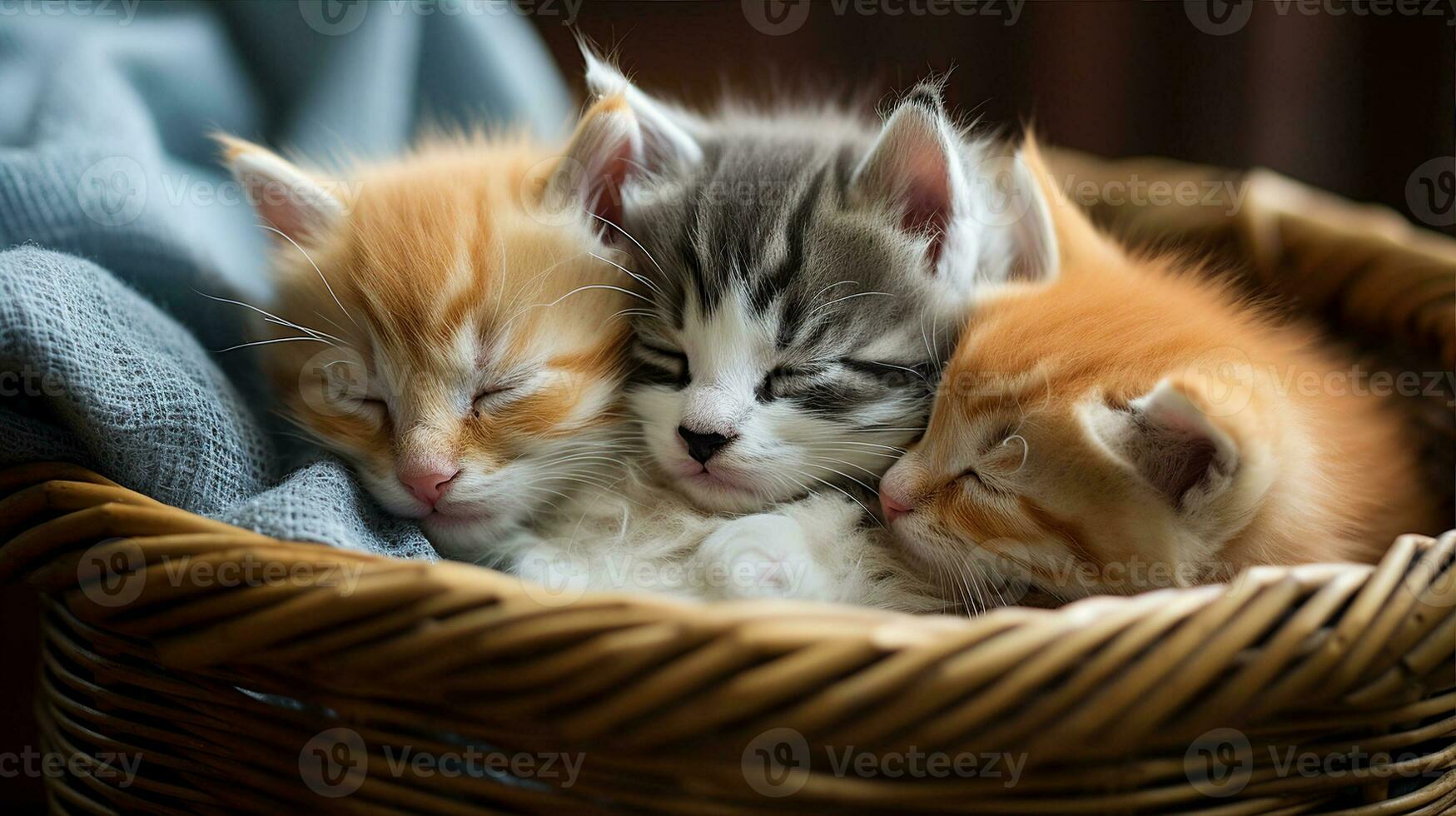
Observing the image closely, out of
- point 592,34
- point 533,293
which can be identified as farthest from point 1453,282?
point 592,34

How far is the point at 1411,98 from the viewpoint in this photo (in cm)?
183

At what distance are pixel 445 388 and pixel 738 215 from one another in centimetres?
36

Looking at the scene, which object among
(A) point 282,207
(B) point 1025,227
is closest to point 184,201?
(A) point 282,207

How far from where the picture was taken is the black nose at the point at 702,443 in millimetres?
956

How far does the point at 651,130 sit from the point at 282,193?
0.41m

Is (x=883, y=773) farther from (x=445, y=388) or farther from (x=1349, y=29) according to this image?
(x=1349, y=29)

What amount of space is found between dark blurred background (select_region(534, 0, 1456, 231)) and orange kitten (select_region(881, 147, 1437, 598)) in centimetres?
103

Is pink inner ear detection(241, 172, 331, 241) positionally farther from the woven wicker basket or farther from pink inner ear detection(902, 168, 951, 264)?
pink inner ear detection(902, 168, 951, 264)
